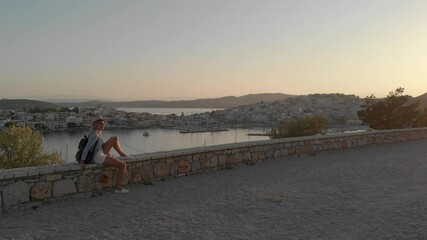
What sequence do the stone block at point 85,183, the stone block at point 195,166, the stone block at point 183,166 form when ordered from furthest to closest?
the stone block at point 195,166 < the stone block at point 183,166 < the stone block at point 85,183

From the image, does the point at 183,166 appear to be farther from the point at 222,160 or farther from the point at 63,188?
the point at 63,188

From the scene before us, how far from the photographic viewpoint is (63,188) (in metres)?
5.97

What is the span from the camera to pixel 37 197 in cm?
567

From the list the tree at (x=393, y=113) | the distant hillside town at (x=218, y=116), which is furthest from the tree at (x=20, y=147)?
the distant hillside town at (x=218, y=116)

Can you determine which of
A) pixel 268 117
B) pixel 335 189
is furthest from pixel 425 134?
pixel 268 117

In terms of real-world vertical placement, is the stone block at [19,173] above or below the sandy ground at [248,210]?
above

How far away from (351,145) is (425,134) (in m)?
5.29

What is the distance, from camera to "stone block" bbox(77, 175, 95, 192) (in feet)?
20.3

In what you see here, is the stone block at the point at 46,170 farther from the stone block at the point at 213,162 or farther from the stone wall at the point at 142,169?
the stone block at the point at 213,162

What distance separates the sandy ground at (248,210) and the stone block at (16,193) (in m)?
0.15

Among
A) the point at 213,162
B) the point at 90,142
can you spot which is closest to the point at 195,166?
the point at 213,162

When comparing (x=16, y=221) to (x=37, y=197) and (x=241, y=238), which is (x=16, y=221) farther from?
(x=241, y=238)

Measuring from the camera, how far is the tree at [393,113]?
22.5 meters

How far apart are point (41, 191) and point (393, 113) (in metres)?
21.1
